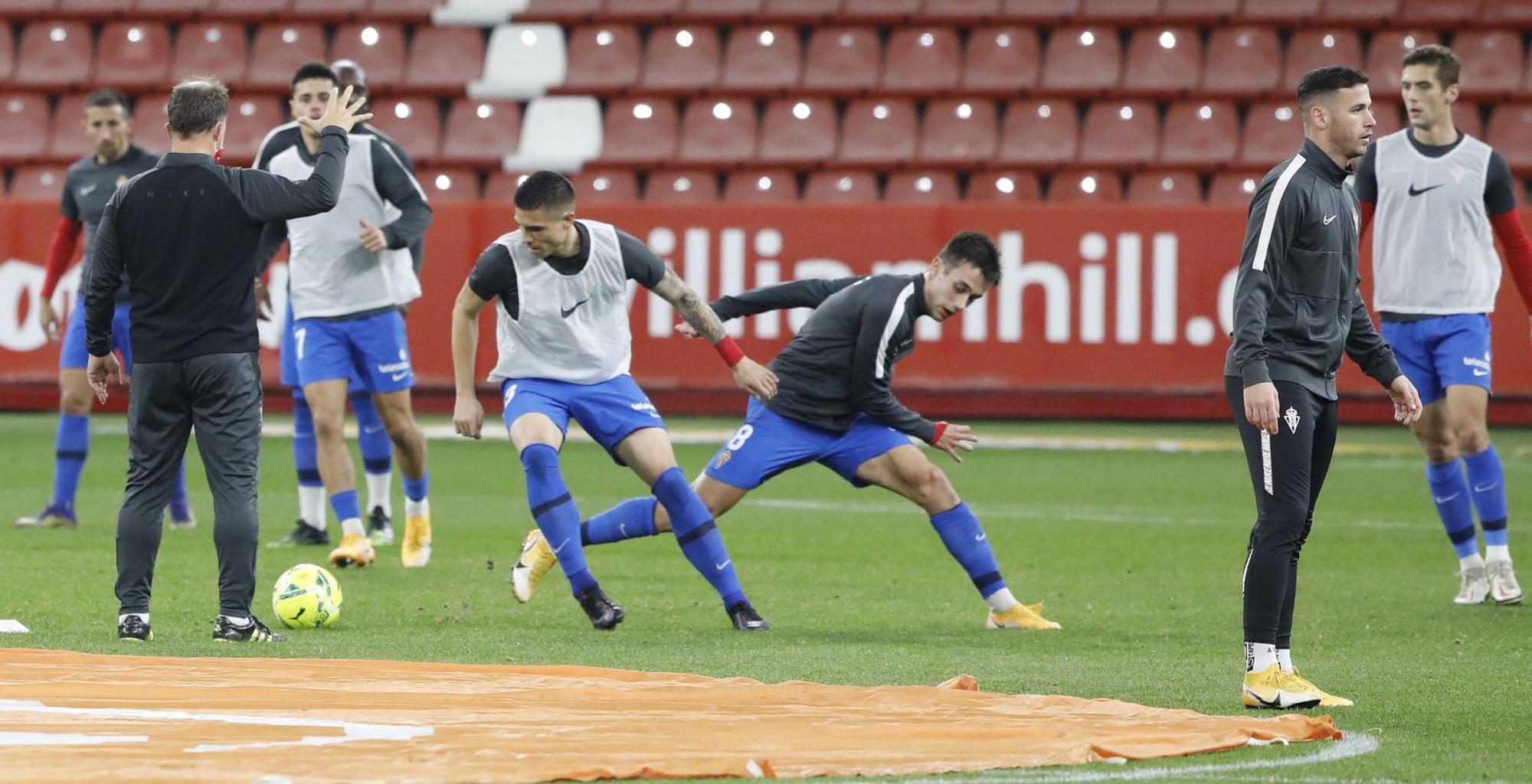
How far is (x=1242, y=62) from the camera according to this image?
19.4 m

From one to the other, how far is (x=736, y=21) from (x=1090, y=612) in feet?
41.5

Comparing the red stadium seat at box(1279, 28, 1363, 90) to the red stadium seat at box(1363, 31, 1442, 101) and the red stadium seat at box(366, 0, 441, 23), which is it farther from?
the red stadium seat at box(366, 0, 441, 23)

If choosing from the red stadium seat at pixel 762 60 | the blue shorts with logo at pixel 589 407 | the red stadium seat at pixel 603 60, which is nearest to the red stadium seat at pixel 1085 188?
the red stadium seat at pixel 762 60

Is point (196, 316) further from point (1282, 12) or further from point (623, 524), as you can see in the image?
point (1282, 12)

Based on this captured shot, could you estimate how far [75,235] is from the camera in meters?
11.0

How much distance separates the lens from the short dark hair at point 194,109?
7.12m

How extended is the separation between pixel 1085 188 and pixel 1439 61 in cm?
983

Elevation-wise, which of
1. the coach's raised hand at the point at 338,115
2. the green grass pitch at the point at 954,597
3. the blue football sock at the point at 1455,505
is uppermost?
the coach's raised hand at the point at 338,115

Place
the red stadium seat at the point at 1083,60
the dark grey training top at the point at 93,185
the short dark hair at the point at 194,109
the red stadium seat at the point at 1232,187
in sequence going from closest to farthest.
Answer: the short dark hair at the point at 194,109, the dark grey training top at the point at 93,185, the red stadium seat at the point at 1232,187, the red stadium seat at the point at 1083,60

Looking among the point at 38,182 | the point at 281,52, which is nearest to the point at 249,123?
the point at 281,52

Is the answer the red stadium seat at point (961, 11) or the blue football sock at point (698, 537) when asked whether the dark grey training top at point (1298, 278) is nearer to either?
the blue football sock at point (698, 537)

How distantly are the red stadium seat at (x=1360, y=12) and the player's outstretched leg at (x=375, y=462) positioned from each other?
1177 centimetres

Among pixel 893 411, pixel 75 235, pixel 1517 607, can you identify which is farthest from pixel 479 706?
pixel 75 235

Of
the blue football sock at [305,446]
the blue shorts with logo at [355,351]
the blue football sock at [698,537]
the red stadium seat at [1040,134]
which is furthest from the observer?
the red stadium seat at [1040,134]
